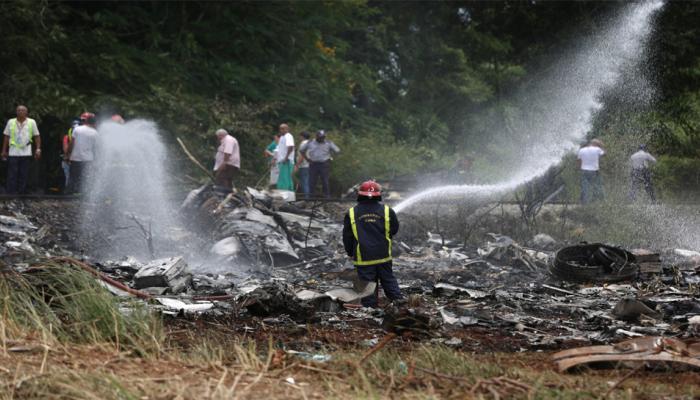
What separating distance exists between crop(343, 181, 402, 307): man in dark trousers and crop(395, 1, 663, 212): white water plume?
10.8 metres

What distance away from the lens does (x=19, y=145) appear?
18.3 m

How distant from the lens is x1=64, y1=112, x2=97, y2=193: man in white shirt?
18.9 metres

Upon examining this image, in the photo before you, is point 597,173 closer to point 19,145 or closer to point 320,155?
point 320,155

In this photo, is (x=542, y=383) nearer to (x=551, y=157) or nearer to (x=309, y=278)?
(x=309, y=278)

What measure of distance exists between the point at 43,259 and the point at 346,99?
76.4 feet

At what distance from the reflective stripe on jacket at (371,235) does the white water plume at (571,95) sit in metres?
10.9

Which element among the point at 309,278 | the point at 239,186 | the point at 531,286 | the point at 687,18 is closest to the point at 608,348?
the point at 531,286

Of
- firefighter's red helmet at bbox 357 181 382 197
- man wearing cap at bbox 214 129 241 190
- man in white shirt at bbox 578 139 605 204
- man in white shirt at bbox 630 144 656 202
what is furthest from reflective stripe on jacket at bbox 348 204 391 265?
man in white shirt at bbox 630 144 656 202

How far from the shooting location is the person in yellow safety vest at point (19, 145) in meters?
18.2

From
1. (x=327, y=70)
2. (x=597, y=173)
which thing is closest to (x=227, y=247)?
(x=597, y=173)

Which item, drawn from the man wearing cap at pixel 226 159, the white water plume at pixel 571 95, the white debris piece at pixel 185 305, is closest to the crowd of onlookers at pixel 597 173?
the white water plume at pixel 571 95

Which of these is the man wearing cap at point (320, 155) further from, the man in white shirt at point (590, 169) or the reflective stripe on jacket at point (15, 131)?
the reflective stripe on jacket at point (15, 131)

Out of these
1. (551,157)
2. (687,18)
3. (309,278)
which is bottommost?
(309,278)

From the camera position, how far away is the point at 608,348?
7453mm
